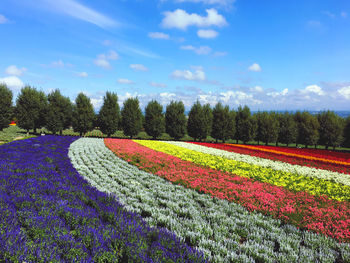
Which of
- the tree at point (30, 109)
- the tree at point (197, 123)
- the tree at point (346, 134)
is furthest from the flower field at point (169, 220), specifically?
the tree at point (346, 134)

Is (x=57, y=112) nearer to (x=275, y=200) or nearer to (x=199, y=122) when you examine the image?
(x=199, y=122)

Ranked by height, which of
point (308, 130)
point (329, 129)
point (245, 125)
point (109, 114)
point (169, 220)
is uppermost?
point (329, 129)

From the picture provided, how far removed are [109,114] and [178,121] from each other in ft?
57.8

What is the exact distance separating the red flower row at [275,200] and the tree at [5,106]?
46.7 metres

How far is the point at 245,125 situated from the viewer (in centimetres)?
5169

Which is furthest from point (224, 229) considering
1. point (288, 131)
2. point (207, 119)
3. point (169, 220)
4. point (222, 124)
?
point (288, 131)

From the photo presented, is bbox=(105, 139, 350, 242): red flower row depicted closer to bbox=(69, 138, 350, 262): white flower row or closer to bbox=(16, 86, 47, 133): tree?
bbox=(69, 138, 350, 262): white flower row

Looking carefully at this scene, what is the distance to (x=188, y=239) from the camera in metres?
5.75

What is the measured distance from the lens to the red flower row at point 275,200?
6.83m

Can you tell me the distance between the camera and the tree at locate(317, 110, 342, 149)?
4872 cm

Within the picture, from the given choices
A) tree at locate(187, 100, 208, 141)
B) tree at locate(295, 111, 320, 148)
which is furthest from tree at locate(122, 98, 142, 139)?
tree at locate(295, 111, 320, 148)

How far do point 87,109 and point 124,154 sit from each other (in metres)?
34.3

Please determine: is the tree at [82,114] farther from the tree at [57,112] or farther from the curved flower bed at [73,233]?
the curved flower bed at [73,233]

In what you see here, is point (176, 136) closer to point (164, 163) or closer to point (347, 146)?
point (164, 163)
